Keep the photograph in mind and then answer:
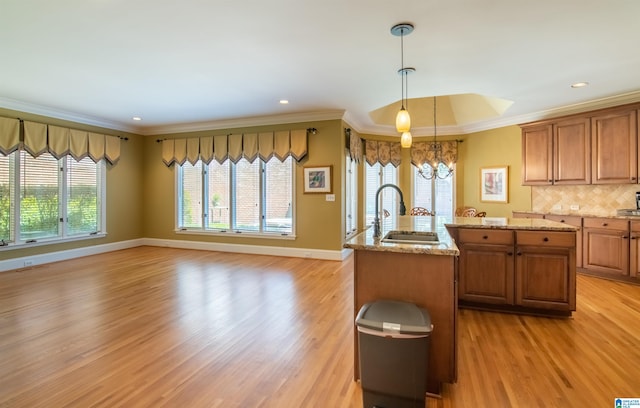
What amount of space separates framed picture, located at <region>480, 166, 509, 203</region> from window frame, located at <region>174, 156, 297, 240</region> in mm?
3963

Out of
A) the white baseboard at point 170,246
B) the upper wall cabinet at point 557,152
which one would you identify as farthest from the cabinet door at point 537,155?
the white baseboard at point 170,246

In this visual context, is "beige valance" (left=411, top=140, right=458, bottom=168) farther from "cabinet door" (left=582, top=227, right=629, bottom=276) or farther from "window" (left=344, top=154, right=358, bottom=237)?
"cabinet door" (left=582, top=227, right=629, bottom=276)

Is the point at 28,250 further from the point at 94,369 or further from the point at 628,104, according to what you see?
the point at 628,104

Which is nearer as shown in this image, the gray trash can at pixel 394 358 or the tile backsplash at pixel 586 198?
the gray trash can at pixel 394 358

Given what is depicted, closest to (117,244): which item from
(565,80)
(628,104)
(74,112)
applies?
(74,112)

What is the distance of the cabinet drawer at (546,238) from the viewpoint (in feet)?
9.82

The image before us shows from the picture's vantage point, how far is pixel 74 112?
18.7 ft

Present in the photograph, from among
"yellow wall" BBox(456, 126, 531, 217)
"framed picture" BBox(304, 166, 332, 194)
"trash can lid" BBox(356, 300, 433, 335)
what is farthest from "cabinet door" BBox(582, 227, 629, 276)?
"trash can lid" BBox(356, 300, 433, 335)

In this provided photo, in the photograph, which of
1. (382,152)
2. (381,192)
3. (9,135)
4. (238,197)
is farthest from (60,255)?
(382,152)

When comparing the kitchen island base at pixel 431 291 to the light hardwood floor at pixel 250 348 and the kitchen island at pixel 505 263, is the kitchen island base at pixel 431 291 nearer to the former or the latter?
the kitchen island at pixel 505 263

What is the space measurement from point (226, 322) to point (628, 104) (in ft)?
20.2

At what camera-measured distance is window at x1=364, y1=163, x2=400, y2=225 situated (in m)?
7.19

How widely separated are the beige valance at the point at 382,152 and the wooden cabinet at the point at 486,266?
Result: 4.05 metres

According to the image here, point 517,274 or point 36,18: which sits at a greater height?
point 36,18
